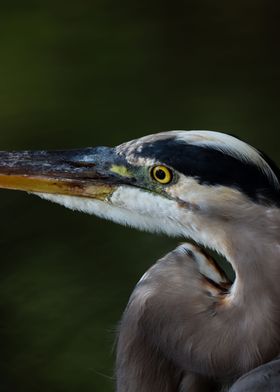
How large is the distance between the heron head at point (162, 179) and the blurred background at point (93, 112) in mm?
793

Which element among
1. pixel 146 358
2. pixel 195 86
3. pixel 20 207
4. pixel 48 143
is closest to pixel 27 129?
pixel 48 143

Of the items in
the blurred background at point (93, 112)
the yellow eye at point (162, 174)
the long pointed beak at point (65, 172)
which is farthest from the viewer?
the blurred background at point (93, 112)

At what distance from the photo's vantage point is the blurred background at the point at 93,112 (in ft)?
10.6

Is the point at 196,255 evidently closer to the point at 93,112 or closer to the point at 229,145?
the point at 229,145

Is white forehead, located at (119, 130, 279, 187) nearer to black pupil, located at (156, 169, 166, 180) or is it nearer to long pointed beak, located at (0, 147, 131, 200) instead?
black pupil, located at (156, 169, 166, 180)

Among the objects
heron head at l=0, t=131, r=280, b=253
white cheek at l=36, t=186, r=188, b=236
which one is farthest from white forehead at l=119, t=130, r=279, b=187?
white cheek at l=36, t=186, r=188, b=236

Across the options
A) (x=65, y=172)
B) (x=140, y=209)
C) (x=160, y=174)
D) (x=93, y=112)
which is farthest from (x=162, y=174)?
(x=93, y=112)

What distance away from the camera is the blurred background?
3.24 metres

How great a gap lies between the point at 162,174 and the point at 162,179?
0.01 metres

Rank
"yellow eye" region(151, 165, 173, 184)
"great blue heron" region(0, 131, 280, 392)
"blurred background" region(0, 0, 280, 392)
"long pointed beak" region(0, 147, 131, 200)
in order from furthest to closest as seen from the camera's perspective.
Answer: "blurred background" region(0, 0, 280, 392) → "long pointed beak" region(0, 147, 131, 200) → "yellow eye" region(151, 165, 173, 184) → "great blue heron" region(0, 131, 280, 392)

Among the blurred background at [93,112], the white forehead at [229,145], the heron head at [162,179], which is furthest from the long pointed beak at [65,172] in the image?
the blurred background at [93,112]

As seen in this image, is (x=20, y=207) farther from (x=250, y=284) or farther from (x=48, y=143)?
(x=250, y=284)

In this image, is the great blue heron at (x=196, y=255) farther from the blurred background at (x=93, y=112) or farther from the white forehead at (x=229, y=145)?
the blurred background at (x=93, y=112)

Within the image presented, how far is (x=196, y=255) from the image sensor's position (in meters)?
1.98
